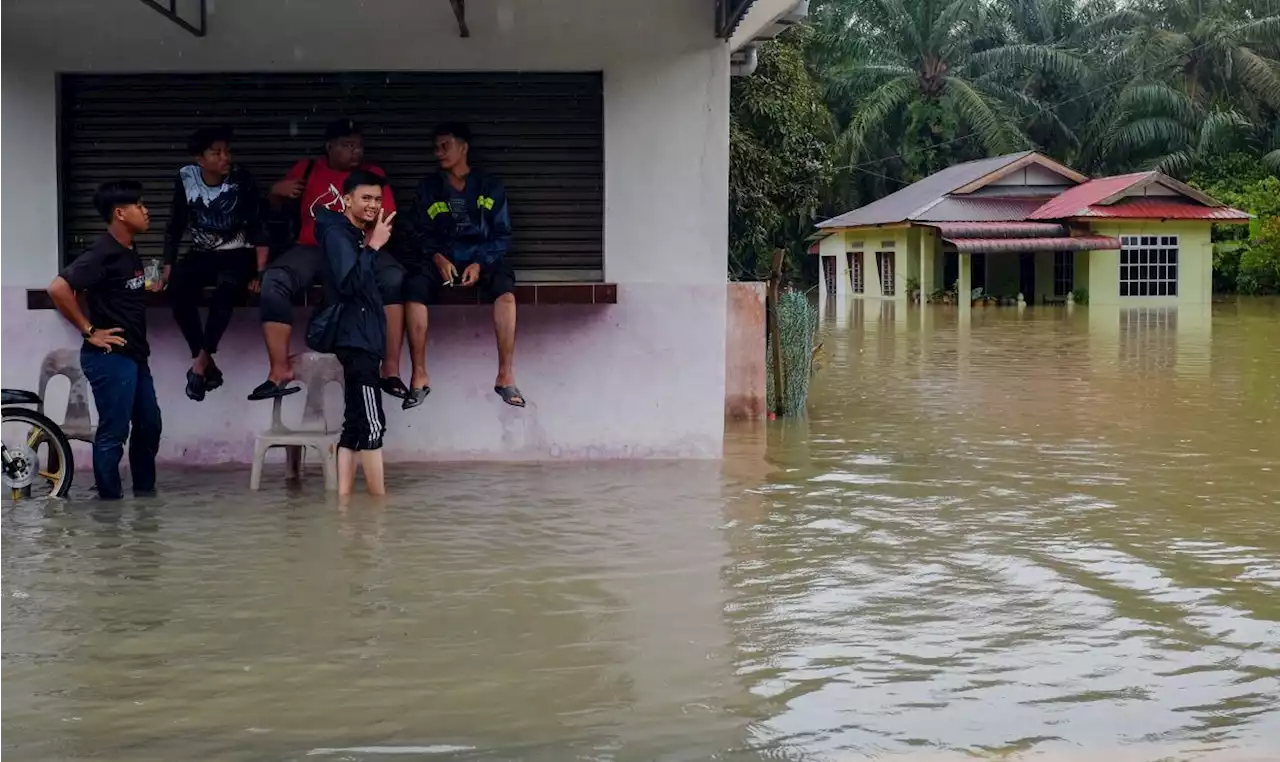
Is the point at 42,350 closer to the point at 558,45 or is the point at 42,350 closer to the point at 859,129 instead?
the point at 558,45

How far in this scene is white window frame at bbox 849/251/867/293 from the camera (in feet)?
177

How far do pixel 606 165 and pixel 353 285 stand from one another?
2.34m

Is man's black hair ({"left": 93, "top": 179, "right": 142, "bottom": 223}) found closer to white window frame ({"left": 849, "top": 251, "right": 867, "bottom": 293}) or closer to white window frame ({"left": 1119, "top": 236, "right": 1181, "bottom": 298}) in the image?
white window frame ({"left": 1119, "top": 236, "right": 1181, "bottom": 298})

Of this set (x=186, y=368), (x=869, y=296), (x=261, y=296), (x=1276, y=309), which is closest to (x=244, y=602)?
(x=261, y=296)

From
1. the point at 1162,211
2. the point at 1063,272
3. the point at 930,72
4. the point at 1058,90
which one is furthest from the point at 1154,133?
the point at 1162,211

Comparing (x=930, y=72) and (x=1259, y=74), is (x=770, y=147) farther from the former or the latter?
(x=1259, y=74)

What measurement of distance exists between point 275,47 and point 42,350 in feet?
8.44

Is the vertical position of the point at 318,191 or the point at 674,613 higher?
the point at 318,191

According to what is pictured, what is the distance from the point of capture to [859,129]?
53344mm

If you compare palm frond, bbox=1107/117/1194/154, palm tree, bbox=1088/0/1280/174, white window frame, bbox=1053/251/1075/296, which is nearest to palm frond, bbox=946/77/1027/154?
palm frond, bbox=1107/117/1194/154

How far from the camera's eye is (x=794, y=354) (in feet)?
45.8

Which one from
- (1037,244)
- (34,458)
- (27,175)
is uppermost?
(1037,244)

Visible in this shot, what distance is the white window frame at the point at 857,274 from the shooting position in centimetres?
5391

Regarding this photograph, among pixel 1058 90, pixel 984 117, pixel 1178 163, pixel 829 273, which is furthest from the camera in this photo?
pixel 829 273
